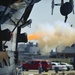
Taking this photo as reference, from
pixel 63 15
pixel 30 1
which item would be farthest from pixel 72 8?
pixel 30 1

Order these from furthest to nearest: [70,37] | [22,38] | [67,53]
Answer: [67,53] < [70,37] < [22,38]

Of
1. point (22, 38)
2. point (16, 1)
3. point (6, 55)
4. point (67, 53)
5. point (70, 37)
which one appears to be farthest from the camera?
point (67, 53)

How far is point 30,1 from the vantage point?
66.3ft

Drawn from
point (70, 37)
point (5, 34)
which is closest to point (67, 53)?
point (70, 37)

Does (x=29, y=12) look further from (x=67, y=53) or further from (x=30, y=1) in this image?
(x=67, y=53)

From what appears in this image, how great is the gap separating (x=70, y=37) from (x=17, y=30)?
14480 millimetres

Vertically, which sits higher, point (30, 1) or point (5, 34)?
point (30, 1)

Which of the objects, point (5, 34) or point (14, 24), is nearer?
point (5, 34)

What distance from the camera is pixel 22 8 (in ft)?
70.0

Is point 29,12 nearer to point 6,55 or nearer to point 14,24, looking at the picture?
point 14,24

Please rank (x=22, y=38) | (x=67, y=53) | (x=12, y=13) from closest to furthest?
(x=12, y=13)
(x=22, y=38)
(x=67, y=53)

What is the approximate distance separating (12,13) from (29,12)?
11.9 feet

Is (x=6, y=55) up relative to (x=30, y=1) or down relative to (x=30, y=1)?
down

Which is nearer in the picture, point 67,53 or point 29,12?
point 29,12
